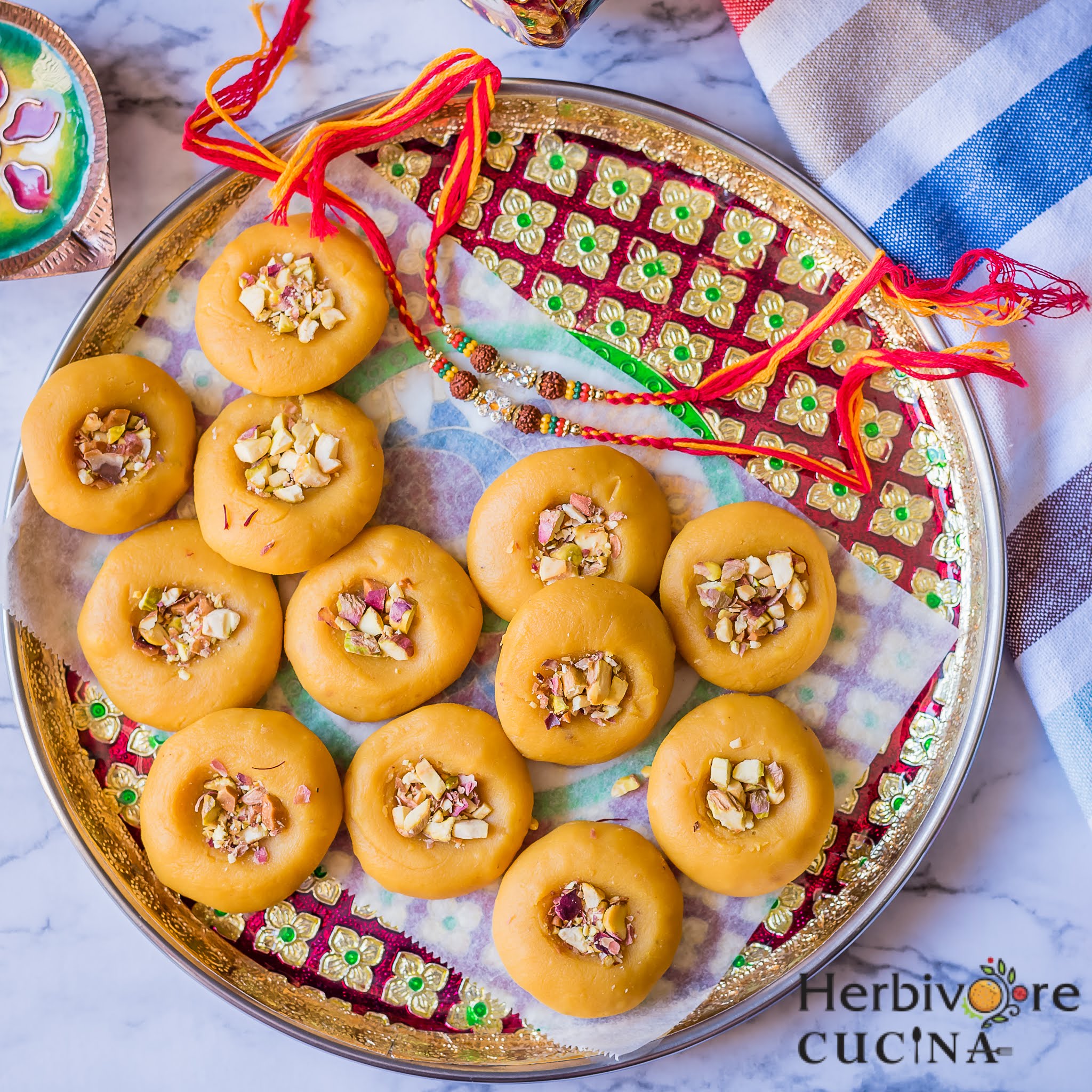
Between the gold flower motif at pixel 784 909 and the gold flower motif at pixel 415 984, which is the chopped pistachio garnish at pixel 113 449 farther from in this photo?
the gold flower motif at pixel 784 909

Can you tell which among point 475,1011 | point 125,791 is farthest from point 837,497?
point 125,791

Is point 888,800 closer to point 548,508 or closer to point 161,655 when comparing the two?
point 548,508

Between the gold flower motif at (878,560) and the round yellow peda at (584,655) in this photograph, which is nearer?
the round yellow peda at (584,655)

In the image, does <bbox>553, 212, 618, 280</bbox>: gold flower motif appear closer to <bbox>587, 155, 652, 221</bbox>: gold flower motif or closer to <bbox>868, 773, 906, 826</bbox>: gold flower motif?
<bbox>587, 155, 652, 221</bbox>: gold flower motif

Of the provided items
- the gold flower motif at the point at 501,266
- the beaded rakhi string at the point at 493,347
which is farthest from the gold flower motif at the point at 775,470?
the gold flower motif at the point at 501,266

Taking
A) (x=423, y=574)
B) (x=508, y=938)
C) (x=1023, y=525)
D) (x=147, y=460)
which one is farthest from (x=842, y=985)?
(x=147, y=460)

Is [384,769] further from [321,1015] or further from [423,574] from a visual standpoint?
[321,1015]

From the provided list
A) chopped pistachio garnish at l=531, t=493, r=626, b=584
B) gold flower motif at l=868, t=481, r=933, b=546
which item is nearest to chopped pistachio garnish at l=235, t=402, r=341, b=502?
chopped pistachio garnish at l=531, t=493, r=626, b=584
